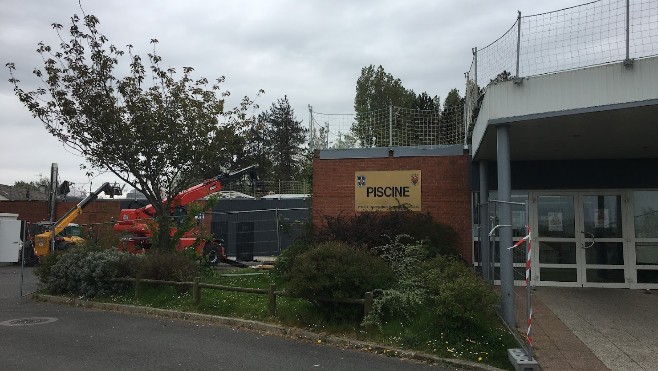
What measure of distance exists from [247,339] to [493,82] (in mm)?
5937

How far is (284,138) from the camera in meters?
61.8

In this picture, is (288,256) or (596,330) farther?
(288,256)

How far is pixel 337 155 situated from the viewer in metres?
14.9

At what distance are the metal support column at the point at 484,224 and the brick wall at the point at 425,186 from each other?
0.82 m

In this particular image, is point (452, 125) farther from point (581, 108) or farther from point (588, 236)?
point (581, 108)

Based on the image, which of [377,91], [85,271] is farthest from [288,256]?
[377,91]

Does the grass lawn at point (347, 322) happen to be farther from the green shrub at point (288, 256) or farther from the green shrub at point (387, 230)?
the green shrub at point (387, 230)

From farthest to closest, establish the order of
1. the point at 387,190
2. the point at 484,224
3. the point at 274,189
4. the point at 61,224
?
the point at 274,189 < the point at 61,224 < the point at 387,190 < the point at 484,224

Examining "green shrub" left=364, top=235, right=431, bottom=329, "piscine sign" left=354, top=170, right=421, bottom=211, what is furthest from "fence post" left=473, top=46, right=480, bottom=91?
"piscine sign" left=354, top=170, right=421, bottom=211

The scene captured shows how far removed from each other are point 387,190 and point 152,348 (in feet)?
26.4

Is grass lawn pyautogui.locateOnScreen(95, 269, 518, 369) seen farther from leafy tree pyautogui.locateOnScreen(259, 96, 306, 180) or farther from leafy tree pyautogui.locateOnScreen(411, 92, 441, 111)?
leafy tree pyautogui.locateOnScreen(259, 96, 306, 180)

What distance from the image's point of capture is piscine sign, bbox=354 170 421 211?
14344 millimetres

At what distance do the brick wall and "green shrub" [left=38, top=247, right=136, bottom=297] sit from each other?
5110mm

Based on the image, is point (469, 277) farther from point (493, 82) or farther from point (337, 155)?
point (337, 155)
